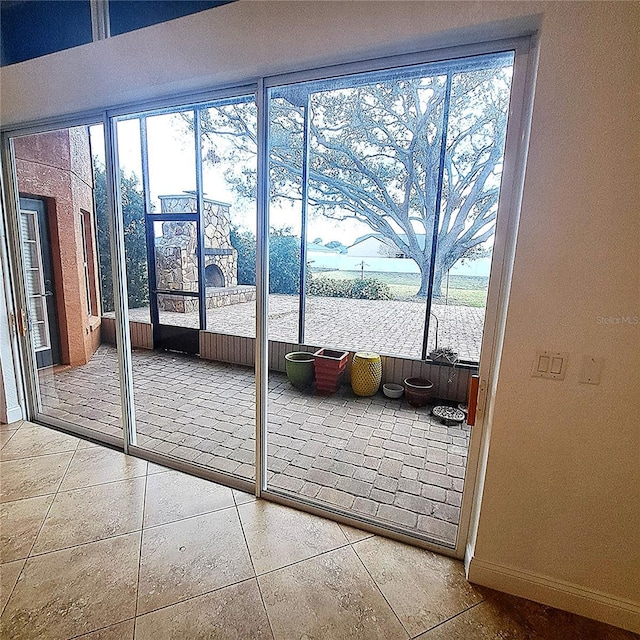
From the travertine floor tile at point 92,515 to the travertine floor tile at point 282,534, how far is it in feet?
2.07

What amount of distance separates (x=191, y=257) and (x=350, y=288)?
8.29 feet

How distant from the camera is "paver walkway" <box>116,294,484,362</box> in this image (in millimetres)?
4098

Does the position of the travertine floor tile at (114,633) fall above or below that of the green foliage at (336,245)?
below

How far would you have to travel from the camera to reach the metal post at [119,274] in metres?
2.24

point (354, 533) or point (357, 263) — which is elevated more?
point (357, 263)

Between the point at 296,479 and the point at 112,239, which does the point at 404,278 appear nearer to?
the point at 296,479

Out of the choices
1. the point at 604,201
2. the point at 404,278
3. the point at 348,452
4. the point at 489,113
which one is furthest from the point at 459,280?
the point at 604,201

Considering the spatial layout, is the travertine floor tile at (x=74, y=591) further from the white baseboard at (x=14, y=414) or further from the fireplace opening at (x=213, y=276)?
the fireplace opening at (x=213, y=276)

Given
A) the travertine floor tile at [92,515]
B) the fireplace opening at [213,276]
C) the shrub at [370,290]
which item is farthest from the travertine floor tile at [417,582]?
the fireplace opening at [213,276]

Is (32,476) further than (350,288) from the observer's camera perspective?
No

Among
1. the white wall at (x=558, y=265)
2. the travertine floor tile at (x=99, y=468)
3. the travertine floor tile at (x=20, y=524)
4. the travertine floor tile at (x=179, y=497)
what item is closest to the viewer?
the white wall at (x=558, y=265)

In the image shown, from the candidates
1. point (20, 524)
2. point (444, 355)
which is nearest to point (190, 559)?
point (20, 524)

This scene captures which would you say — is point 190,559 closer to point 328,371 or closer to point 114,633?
point 114,633

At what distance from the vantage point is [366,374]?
4020 millimetres
